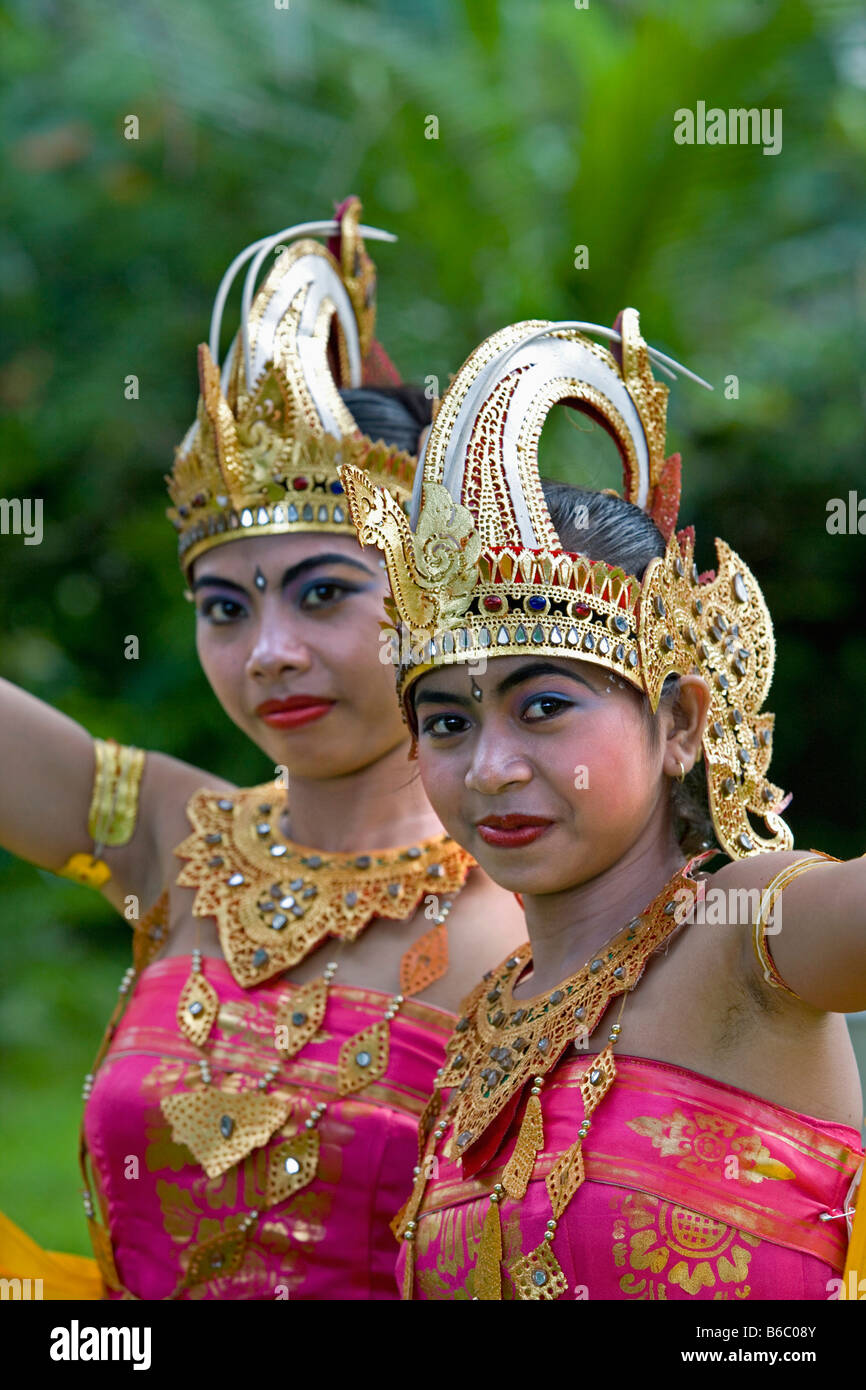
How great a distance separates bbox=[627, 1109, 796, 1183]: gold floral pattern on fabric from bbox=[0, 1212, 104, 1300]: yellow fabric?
1.27m

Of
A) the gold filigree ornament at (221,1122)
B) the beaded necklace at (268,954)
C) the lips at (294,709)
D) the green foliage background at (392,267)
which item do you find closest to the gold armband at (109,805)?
the beaded necklace at (268,954)

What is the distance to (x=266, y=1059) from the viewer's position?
2.62 meters

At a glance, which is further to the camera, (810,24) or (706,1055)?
(810,24)

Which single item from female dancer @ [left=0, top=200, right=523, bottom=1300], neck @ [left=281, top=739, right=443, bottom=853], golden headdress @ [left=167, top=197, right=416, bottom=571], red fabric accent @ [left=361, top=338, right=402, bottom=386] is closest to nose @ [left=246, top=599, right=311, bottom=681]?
female dancer @ [left=0, top=200, right=523, bottom=1300]

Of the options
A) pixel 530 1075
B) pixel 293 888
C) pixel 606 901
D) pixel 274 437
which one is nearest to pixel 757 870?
pixel 606 901

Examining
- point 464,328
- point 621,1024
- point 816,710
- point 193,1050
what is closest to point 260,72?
point 464,328

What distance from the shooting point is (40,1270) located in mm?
2725

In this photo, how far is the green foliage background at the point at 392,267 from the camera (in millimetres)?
6102

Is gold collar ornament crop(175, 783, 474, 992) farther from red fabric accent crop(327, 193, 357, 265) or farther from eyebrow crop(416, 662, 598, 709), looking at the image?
red fabric accent crop(327, 193, 357, 265)

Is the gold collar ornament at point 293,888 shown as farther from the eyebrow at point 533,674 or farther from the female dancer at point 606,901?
the eyebrow at point 533,674

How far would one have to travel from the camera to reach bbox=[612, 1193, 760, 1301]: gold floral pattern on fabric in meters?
1.79
